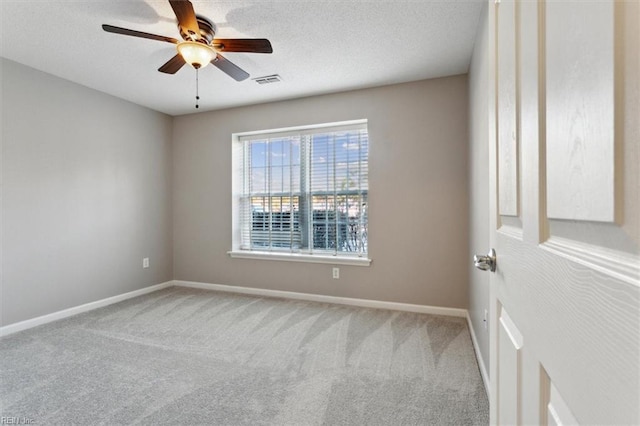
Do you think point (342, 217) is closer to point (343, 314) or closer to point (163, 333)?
point (343, 314)

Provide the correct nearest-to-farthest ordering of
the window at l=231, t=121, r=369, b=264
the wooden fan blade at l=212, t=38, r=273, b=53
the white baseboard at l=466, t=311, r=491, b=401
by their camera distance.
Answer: the white baseboard at l=466, t=311, r=491, b=401
the wooden fan blade at l=212, t=38, r=273, b=53
the window at l=231, t=121, r=369, b=264

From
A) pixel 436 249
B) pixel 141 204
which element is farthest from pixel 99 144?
pixel 436 249

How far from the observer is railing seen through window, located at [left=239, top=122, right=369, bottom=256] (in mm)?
3473

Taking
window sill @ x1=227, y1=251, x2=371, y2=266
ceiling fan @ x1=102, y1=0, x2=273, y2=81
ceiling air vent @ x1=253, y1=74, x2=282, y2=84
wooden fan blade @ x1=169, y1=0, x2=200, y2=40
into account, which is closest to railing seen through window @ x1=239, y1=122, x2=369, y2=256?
window sill @ x1=227, y1=251, x2=371, y2=266

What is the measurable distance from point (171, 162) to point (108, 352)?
2.76 m

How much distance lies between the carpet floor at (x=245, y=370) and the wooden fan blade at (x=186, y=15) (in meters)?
2.23

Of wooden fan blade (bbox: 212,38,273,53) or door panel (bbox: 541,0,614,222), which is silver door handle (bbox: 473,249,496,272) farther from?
wooden fan blade (bbox: 212,38,273,53)

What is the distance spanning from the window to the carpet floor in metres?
0.88

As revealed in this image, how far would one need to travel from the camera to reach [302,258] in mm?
3605

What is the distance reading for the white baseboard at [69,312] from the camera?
8.80ft

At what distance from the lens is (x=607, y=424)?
13.4 inches

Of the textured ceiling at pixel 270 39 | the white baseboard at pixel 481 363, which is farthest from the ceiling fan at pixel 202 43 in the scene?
the white baseboard at pixel 481 363

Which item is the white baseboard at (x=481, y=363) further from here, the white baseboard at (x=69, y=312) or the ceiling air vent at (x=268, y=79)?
the white baseboard at (x=69, y=312)

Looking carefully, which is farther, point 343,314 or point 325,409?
point 343,314
